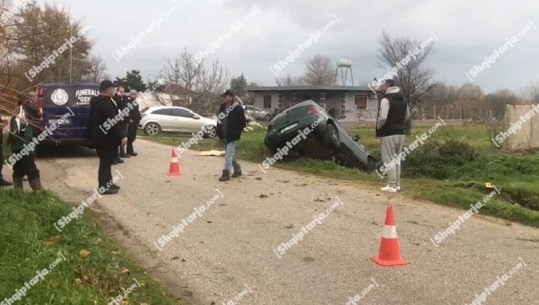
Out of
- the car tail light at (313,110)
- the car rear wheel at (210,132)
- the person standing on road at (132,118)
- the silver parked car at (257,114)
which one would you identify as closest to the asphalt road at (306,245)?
the car tail light at (313,110)

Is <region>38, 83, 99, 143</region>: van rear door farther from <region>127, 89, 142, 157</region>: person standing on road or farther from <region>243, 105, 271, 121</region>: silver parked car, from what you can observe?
<region>243, 105, 271, 121</region>: silver parked car

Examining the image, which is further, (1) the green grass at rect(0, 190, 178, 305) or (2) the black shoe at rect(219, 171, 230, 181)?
(2) the black shoe at rect(219, 171, 230, 181)

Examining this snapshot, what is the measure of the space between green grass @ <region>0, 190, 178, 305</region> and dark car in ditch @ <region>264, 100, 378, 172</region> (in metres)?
6.73

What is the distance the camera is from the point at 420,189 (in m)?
9.82

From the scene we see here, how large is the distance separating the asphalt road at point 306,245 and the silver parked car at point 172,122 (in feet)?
50.5

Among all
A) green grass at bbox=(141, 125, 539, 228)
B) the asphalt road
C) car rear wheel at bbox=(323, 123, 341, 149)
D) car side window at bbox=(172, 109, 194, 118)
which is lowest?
the asphalt road

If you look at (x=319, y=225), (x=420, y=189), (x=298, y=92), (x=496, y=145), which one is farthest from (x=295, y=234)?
(x=298, y=92)

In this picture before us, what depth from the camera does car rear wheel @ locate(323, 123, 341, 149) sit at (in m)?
12.7

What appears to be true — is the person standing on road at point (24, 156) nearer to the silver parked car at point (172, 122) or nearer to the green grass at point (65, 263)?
the green grass at point (65, 263)

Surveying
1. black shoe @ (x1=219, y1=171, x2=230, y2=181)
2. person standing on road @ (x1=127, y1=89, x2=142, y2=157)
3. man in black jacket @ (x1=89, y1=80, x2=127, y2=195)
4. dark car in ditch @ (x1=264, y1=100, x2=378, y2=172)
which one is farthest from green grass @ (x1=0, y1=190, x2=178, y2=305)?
person standing on road @ (x1=127, y1=89, x2=142, y2=157)

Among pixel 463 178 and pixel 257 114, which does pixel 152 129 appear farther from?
pixel 257 114

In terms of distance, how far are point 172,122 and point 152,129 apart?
3.39 ft

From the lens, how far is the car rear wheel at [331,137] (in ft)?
41.6

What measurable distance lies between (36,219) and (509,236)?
584 centimetres
